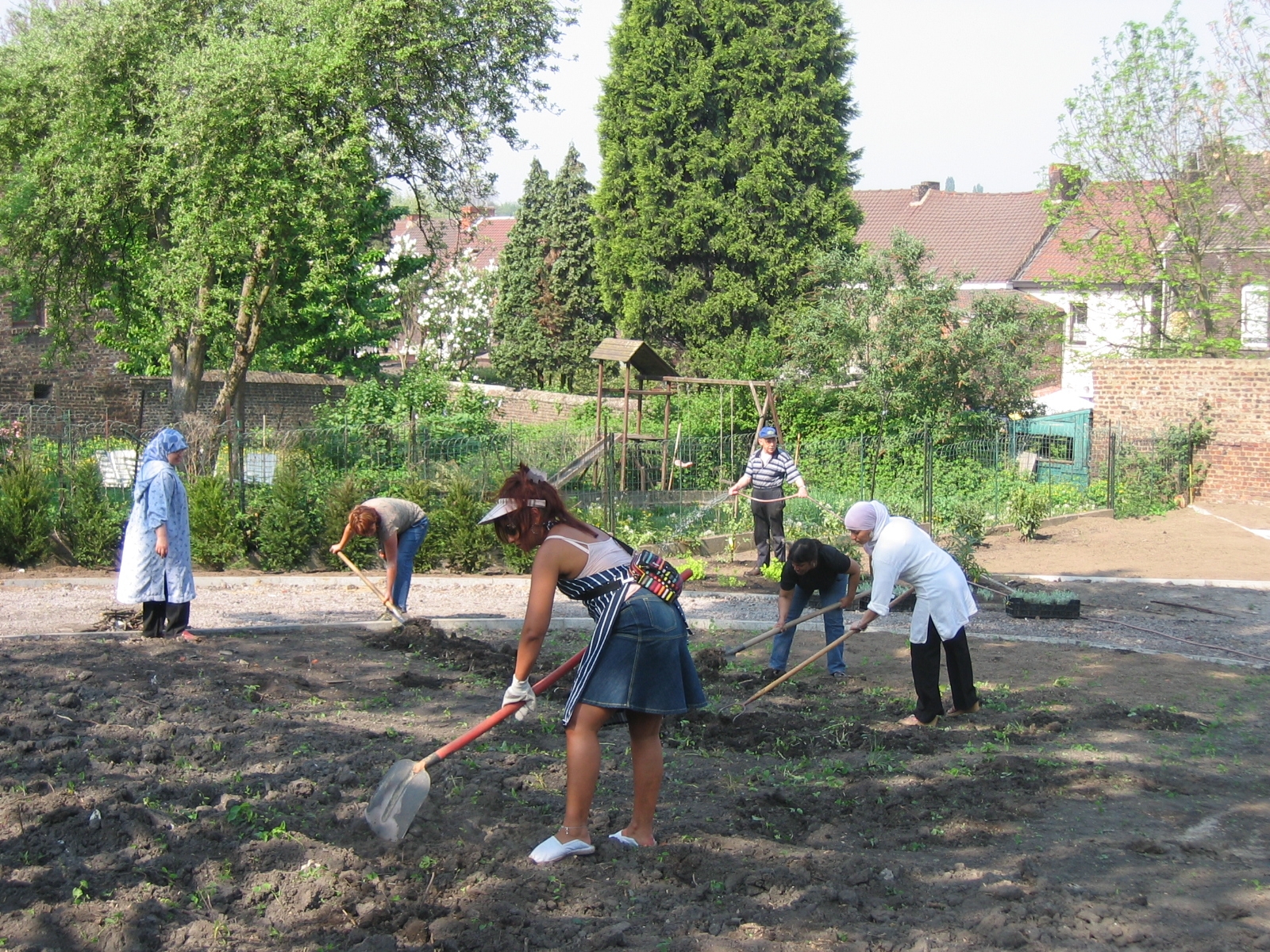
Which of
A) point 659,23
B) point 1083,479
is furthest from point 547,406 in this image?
point 1083,479

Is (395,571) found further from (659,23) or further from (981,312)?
(659,23)

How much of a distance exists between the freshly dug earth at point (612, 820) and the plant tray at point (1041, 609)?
2.76 meters

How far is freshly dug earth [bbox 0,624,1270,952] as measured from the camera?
4.04 m

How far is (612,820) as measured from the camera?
512cm

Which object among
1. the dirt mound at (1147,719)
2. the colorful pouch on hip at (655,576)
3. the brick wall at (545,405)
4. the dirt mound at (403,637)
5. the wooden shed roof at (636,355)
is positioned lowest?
the dirt mound at (1147,719)

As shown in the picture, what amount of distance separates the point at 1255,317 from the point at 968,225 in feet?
51.9

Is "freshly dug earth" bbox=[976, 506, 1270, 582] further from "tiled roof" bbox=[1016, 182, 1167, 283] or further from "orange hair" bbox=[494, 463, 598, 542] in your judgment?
"orange hair" bbox=[494, 463, 598, 542]

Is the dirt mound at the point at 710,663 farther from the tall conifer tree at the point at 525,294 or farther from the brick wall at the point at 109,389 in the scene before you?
the tall conifer tree at the point at 525,294

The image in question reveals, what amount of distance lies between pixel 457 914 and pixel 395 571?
213 inches

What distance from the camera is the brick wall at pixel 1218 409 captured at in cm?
2158

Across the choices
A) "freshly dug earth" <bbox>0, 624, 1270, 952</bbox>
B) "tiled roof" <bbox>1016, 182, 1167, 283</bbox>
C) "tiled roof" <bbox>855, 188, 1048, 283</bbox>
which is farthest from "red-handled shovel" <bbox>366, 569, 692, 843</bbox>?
"tiled roof" <bbox>855, 188, 1048, 283</bbox>

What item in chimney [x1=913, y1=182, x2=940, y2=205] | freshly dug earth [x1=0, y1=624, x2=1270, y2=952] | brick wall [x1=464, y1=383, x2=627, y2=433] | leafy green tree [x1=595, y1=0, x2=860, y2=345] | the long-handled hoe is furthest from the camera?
chimney [x1=913, y1=182, x2=940, y2=205]

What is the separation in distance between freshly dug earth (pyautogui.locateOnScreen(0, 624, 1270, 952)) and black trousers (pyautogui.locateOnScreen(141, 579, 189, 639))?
0.45 meters

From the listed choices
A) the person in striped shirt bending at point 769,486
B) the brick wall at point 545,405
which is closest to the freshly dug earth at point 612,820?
the person in striped shirt bending at point 769,486
